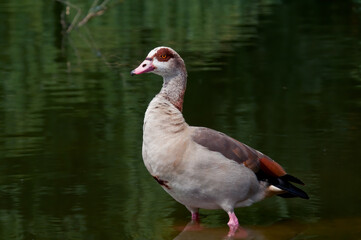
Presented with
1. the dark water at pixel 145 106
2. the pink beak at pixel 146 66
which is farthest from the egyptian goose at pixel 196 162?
the dark water at pixel 145 106

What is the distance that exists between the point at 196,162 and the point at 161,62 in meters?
1.11

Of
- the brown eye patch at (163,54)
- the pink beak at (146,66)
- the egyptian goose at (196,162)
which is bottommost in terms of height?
the egyptian goose at (196,162)

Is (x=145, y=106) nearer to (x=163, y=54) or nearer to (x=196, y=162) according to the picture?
(x=163, y=54)

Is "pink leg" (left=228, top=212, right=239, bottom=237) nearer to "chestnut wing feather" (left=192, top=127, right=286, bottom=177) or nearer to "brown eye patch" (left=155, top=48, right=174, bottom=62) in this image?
"chestnut wing feather" (left=192, top=127, right=286, bottom=177)

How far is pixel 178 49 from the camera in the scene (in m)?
18.0

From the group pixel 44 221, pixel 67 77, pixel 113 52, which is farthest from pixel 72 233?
pixel 113 52

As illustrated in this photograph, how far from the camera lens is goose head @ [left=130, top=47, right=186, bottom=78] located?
25.8ft

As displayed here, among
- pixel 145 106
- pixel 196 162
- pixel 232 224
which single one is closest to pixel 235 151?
pixel 196 162

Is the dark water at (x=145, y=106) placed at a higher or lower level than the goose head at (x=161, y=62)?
lower

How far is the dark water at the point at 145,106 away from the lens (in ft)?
26.7

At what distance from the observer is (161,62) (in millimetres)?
7887

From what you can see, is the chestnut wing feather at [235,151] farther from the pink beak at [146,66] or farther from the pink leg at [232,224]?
the pink beak at [146,66]

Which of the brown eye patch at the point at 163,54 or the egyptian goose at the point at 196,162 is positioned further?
the brown eye patch at the point at 163,54

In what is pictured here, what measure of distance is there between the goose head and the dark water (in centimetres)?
146
